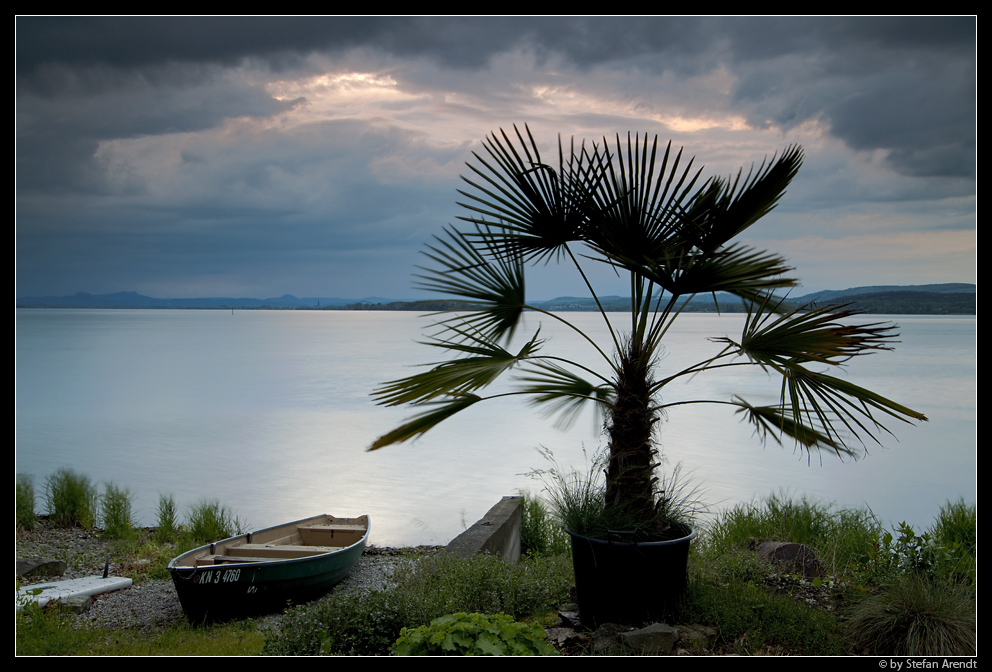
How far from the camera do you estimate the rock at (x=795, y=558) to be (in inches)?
188

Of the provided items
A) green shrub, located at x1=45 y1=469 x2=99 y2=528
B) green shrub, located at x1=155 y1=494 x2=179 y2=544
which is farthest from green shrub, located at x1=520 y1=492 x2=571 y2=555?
green shrub, located at x1=45 y1=469 x2=99 y2=528

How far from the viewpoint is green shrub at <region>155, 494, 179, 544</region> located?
294 inches

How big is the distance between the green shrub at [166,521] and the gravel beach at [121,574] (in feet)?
1.68

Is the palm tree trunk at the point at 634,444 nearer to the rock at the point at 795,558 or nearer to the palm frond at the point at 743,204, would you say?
the palm frond at the point at 743,204

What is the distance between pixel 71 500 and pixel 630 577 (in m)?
7.22

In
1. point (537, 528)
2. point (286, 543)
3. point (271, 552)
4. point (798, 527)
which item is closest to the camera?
point (271, 552)

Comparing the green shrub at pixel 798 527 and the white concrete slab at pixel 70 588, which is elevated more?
the green shrub at pixel 798 527

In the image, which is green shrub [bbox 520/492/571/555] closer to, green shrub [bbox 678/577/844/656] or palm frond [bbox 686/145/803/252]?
green shrub [bbox 678/577/844/656]

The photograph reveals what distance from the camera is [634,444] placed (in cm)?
400

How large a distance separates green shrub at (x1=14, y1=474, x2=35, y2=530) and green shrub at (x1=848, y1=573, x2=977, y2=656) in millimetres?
8192

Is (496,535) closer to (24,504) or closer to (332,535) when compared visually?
(332,535)

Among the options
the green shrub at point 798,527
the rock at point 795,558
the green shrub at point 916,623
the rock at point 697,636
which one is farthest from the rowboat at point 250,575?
the green shrub at point 916,623

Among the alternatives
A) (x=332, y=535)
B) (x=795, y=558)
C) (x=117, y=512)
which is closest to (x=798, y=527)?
(x=795, y=558)

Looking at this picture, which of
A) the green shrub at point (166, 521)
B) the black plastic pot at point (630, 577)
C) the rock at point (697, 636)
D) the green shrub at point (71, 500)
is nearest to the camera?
the rock at point (697, 636)
